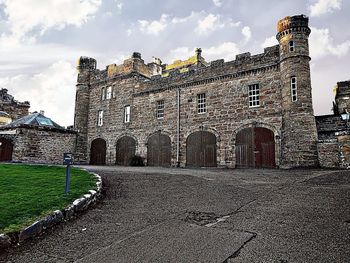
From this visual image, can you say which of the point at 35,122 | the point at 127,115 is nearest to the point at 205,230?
the point at 127,115

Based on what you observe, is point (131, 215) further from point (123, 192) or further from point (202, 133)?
point (202, 133)

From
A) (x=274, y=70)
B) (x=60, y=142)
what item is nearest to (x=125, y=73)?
(x=60, y=142)

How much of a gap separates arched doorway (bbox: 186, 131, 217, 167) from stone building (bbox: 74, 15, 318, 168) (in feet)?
0.24

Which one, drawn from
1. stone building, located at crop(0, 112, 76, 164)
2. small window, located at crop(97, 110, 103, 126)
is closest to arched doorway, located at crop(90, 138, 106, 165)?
small window, located at crop(97, 110, 103, 126)

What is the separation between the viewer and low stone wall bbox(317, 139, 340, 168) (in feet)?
45.3

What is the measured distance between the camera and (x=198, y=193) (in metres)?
7.55

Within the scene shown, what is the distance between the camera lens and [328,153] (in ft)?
46.2

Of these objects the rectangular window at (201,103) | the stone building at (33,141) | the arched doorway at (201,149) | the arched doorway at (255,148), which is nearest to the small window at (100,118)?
the stone building at (33,141)

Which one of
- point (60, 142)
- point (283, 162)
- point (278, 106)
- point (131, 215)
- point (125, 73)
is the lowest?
point (131, 215)

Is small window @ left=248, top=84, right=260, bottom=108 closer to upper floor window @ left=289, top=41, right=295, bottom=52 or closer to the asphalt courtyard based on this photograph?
upper floor window @ left=289, top=41, right=295, bottom=52

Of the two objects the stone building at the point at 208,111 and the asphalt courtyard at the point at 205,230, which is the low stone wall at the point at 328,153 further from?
the asphalt courtyard at the point at 205,230

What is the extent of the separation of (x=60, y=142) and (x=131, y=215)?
20.8 m

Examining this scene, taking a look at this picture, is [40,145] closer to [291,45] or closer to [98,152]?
[98,152]

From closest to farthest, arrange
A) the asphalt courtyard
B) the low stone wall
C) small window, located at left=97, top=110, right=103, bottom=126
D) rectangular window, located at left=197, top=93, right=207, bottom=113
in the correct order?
1. the asphalt courtyard
2. the low stone wall
3. rectangular window, located at left=197, top=93, right=207, bottom=113
4. small window, located at left=97, top=110, right=103, bottom=126
